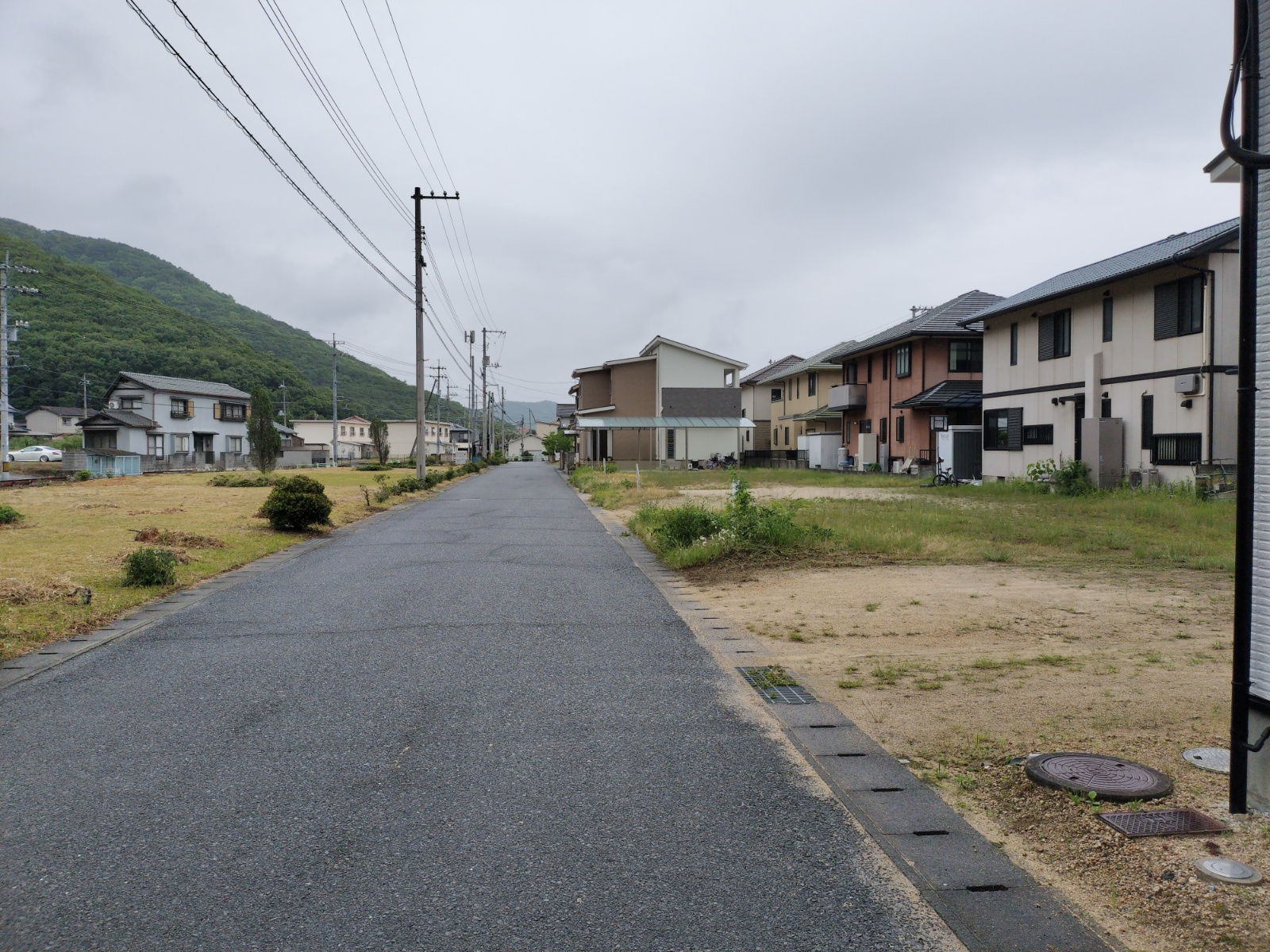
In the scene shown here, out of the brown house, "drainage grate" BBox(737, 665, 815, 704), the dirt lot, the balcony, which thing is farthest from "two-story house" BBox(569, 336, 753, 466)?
"drainage grate" BBox(737, 665, 815, 704)

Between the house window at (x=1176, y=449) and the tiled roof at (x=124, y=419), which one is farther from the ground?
the tiled roof at (x=124, y=419)

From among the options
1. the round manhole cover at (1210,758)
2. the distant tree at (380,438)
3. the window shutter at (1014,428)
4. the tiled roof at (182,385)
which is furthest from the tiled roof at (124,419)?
the round manhole cover at (1210,758)

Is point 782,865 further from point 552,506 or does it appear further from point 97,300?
point 97,300

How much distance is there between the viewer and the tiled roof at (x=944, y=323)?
33.7 metres

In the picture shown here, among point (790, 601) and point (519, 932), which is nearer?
point (519, 932)

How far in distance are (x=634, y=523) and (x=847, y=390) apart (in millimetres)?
26406

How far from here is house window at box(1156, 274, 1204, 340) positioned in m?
18.8

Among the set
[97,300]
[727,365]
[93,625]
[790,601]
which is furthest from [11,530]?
[97,300]

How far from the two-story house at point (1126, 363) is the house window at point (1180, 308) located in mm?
28

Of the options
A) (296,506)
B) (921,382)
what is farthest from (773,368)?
(296,506)

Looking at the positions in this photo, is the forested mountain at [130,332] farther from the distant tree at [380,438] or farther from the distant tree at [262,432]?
the distant tree at [262,432]

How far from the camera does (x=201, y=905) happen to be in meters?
2.75

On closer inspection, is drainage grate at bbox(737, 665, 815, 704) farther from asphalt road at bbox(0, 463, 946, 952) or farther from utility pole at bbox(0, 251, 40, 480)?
utility pole at bbox(0, 251, 40, 480)

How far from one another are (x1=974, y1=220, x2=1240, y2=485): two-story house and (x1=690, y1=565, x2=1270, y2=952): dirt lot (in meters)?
11.4
